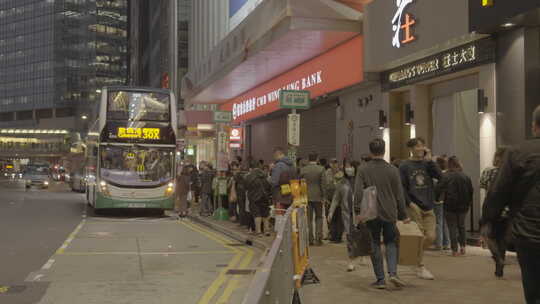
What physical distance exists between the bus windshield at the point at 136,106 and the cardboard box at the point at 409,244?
14.1 meters

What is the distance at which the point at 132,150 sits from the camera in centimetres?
2134

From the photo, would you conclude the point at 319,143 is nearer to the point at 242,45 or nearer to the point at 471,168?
the point at 242,45

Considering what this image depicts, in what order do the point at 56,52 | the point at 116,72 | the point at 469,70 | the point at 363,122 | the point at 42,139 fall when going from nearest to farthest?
the point at 469,70 < the point at 363,122 < the point at 42,139 < the point at 56,52 < the point at 116,72

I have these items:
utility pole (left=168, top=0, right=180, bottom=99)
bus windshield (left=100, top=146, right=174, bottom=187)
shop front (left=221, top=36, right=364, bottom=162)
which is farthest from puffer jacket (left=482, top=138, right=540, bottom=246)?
utility pole (left=168, top=0, right=180, bottom=99)

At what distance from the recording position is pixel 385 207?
8.01m

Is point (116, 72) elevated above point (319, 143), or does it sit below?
above

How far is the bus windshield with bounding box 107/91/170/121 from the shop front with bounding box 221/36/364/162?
3438mm

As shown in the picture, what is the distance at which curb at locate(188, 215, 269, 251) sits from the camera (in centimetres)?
1372

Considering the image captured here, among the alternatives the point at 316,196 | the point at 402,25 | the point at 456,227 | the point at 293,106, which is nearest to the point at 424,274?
the point at 456,227

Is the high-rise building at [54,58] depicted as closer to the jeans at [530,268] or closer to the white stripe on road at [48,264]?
the white stripe on road at [48,264]

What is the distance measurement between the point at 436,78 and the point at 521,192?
1186cm

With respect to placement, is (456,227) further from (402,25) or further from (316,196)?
(402,25)

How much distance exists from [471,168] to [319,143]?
1019 centimetres

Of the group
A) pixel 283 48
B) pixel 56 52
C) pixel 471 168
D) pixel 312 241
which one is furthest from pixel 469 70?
pixel 56 52
